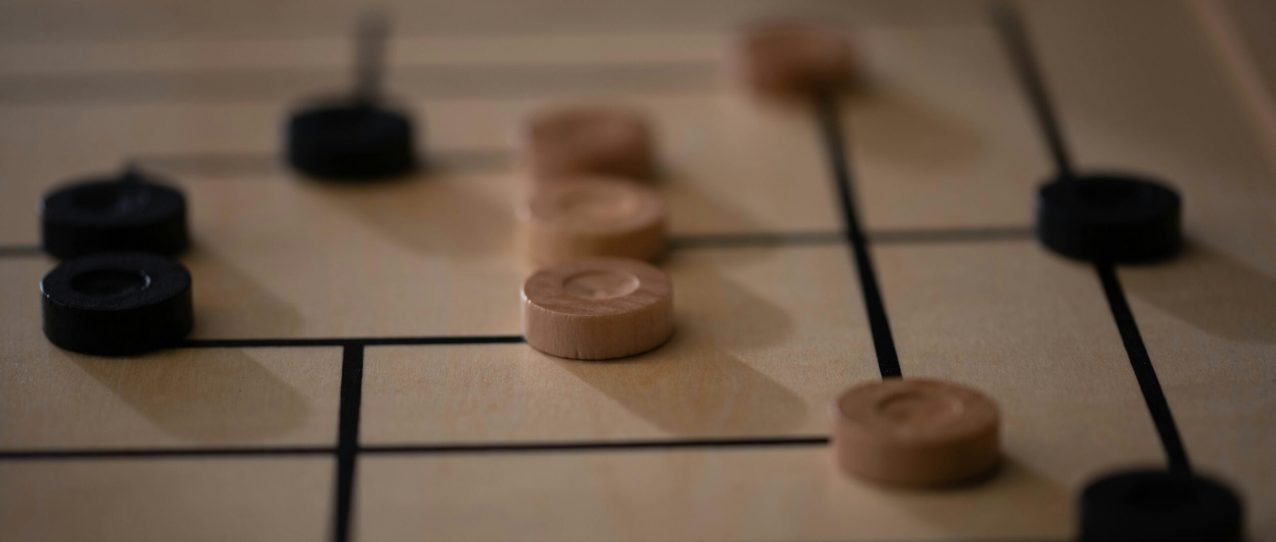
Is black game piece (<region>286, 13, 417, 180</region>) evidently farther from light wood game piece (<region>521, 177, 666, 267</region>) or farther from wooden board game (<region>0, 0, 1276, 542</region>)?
light wood game piece (<region>521, 177, 666, 267</region>)

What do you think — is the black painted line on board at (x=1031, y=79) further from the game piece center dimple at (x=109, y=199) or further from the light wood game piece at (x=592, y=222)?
the game piece center dimple at (x=109, y=199)

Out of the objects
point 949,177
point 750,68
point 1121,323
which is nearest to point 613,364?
point 1121,323

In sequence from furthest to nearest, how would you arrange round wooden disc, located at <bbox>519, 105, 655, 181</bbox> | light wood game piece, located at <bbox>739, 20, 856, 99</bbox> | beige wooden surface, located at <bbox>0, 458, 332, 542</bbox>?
light wood game piece, located at <bbox>739, 20, 856, 99</bbox>, round wooden disc, located at <bbox>519, 105, 655, 181</bbox>, beige wooden surface, located at <bbox>0, 458, 332, 542</bbox>

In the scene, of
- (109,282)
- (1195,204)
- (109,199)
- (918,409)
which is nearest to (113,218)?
(109,199)

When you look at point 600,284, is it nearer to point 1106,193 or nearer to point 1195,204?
point 1106,193

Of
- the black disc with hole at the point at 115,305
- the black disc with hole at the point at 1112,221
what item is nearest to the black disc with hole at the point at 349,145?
the black disc with hole at the point at 115,305

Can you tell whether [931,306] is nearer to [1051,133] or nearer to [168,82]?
[1051,133]

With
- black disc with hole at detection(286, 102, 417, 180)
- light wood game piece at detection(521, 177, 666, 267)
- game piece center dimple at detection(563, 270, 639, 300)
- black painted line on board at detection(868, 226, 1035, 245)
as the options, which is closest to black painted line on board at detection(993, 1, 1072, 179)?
black painted line on board at detection(868, 226, 1035, 245)
